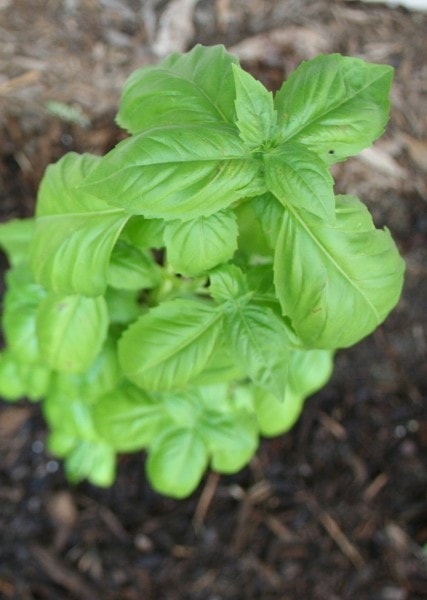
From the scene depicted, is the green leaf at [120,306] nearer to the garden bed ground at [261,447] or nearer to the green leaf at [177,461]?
the green leaf at [177,461]

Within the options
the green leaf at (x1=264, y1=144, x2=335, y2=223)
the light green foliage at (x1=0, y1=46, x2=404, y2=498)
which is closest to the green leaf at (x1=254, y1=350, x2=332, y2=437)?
the light green foliage at (x1=0, y1=46, x2=404, y2=498)

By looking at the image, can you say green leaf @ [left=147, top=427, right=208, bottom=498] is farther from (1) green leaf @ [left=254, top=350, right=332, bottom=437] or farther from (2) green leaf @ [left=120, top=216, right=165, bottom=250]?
(2) green leaf @ [left=120, top=216, right=165, bottom=250]

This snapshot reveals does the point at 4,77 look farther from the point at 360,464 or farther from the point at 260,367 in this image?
the point at 360,464

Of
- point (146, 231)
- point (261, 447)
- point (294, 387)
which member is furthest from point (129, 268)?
point (261, 447)

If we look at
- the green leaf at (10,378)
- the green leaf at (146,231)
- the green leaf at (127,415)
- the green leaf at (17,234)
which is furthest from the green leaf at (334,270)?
the green leaf at (10,378)

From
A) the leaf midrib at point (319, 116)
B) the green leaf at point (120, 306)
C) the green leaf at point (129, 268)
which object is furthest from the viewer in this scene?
the green leaf at point (120, 306)

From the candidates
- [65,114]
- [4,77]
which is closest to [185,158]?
[65,114]

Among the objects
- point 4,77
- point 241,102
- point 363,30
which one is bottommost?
point 4,77

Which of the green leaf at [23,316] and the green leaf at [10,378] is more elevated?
the green leaf at [23,316]
